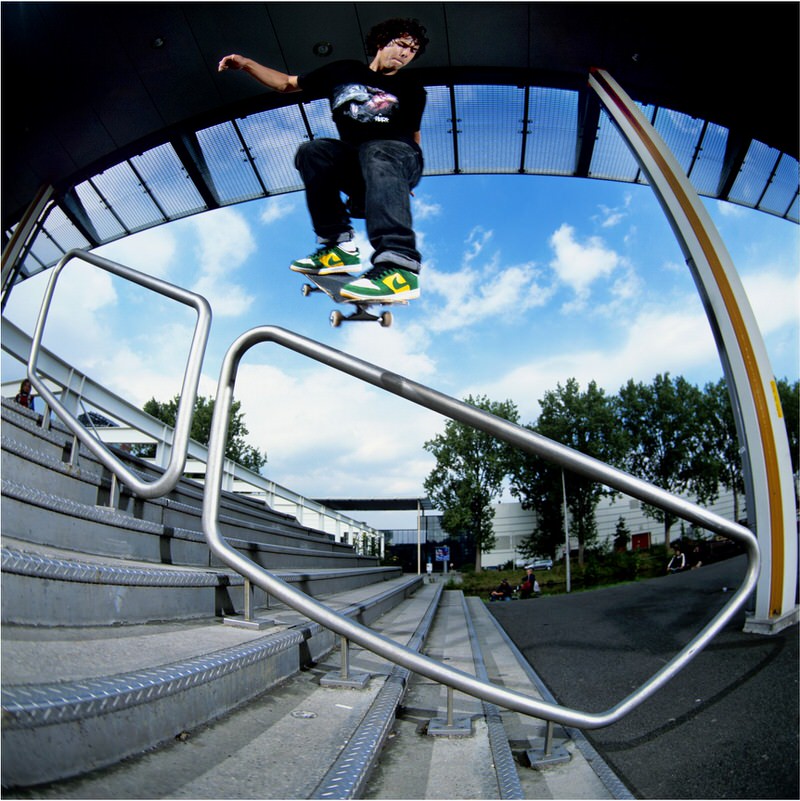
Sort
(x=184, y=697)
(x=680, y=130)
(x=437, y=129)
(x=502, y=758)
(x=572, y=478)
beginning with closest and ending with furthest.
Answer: (x=184, y=697) → (x=502, y=758) → (x=437, y=129) → (x=680, y=130) → (x=572, y=478)

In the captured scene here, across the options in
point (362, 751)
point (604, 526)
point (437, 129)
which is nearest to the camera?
point (362, 751)

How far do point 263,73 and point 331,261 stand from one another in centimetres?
91

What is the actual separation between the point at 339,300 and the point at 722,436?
41.7 meters

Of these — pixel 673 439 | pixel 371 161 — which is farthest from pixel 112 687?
pixel 673 439

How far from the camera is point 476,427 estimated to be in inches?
45.5

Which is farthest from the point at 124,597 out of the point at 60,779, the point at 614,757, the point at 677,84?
the point at 677,84

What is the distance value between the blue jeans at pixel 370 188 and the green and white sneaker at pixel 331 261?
5 cm

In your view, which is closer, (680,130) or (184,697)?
(184,697)

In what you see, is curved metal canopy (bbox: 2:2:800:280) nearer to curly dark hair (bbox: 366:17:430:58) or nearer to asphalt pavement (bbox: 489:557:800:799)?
curly dark hair (bbox: 366:17:430:58)

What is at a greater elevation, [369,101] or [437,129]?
[437,129]

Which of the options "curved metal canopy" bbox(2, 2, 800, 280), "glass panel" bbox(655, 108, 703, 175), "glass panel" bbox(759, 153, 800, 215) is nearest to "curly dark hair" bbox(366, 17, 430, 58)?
"curved metal canopy" bbox(2, 2, 800, 280)

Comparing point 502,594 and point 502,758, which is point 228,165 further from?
point 502,594

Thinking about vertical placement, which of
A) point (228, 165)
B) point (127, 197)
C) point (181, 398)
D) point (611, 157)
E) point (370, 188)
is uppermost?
point (611, 157)

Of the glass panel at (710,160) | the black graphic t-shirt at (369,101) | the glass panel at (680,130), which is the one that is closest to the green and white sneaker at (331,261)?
the black graphic t-shirt at (369,101)
